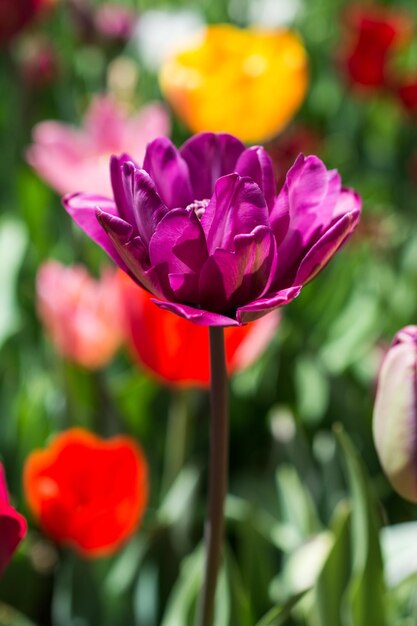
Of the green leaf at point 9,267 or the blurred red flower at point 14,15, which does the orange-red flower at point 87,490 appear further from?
the blurred red flower at point 14,15

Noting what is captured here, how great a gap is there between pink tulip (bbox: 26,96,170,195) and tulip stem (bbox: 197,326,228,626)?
549 millimetres

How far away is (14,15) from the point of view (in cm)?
139

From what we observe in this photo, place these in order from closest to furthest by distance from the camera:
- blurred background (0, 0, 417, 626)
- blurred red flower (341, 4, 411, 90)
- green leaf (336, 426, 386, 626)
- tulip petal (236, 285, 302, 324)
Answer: tulip petal (236, 285, 302, 324), green leaf (336, 426, 386, 626), blurred background (0, 0, 417, 626), blurred red flower (341, 4, 411, 90)

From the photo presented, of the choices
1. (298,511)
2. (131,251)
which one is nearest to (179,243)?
(131,251)

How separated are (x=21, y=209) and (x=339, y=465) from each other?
0.58 m

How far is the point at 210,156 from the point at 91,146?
64 cm

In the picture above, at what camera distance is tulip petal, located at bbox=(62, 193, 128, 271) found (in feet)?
1.31

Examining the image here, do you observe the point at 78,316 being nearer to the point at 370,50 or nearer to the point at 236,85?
the point at 236,85

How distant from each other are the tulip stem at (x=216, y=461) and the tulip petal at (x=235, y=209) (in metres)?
0.04

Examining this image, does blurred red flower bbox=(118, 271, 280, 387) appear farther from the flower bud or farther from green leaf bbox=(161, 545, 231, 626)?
the flower bud

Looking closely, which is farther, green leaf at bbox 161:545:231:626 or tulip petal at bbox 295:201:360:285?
green leaf at bbox 161:545:231:626

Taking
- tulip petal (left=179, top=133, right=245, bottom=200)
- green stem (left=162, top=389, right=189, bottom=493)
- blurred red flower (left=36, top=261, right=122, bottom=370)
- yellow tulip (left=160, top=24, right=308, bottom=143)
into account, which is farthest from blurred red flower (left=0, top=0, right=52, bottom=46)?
tulip petal (left=179, top=133, right=245, bottom=200)

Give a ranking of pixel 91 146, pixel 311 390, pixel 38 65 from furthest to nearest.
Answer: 1. pixel 38 65
2. pixel 91 146
3. pixel 311 390

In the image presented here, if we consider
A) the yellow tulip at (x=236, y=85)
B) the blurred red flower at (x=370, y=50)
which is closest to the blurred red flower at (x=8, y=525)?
the yellow tulip at (x=236, y=85)
